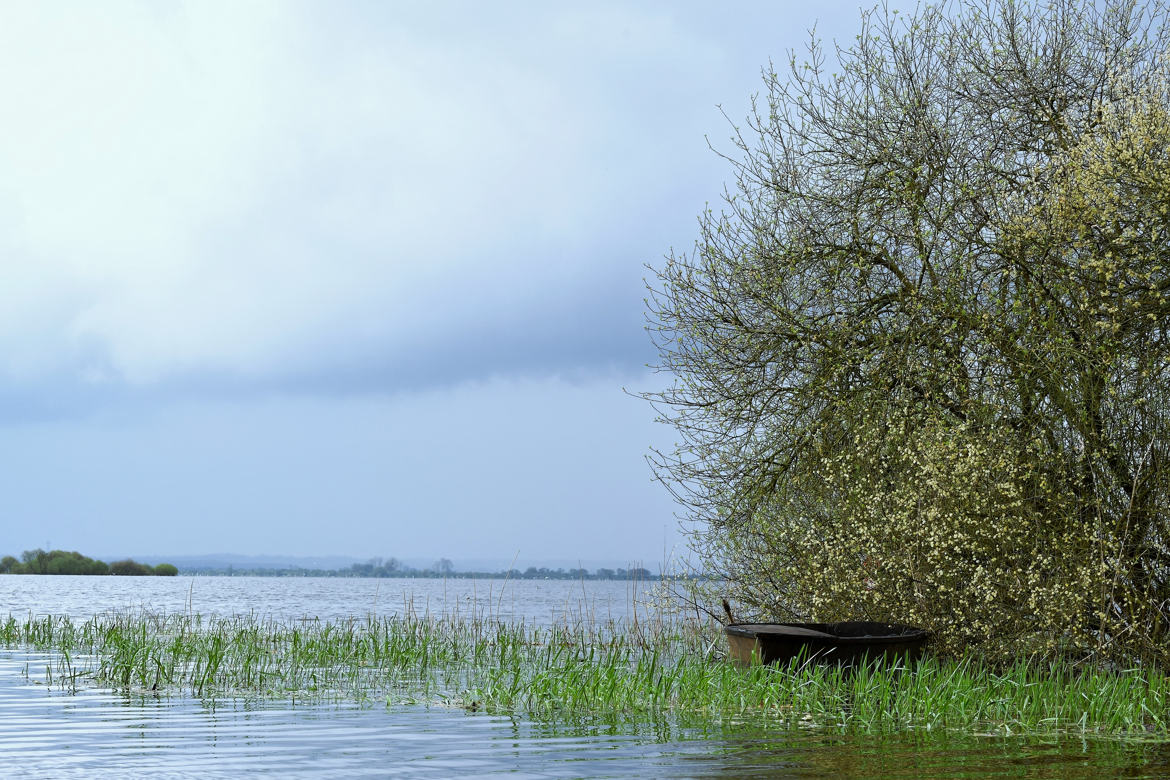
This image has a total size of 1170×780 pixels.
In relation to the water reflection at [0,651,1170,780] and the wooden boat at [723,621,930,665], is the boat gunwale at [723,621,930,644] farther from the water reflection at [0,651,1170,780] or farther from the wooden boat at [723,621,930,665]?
the water reflection at [0,651,1170,780]

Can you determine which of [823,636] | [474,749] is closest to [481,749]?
[474,749]

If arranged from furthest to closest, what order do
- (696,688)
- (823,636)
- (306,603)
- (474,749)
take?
(306,603), (823,636), (696,688), (474,749)

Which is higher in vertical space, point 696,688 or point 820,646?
point 820,646

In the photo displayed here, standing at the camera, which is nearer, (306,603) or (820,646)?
(820,646)

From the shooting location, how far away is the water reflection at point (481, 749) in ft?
25.3

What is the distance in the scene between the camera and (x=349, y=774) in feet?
24.8

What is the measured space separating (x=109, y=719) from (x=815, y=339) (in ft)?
33.5

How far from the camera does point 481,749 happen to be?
28.2 ft

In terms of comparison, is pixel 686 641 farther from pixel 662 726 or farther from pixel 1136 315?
pixel 1136 315

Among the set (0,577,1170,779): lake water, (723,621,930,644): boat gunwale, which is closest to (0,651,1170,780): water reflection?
(0,577,1170,779): lake water

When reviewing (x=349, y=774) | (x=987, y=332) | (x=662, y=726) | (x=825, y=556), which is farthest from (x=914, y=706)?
(x=349, y=774)

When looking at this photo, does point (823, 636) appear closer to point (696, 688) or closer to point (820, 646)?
point (820, 646)

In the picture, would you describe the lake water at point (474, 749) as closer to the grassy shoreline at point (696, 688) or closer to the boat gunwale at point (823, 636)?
the grassy shoreline at point (696, 688)

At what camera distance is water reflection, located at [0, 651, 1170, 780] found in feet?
25.3
